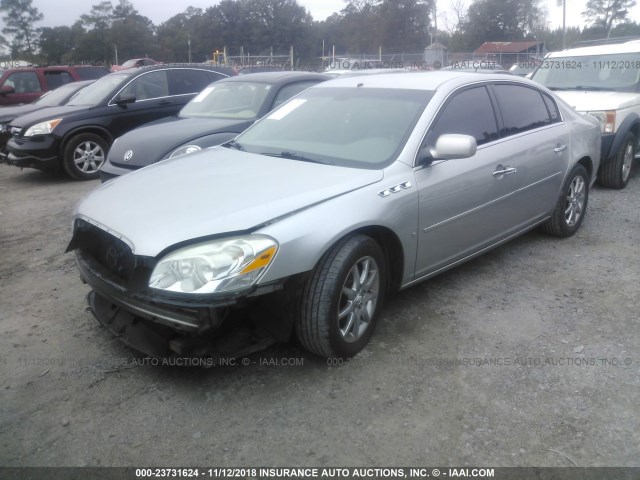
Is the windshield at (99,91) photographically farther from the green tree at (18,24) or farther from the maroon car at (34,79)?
the green tree at (18,24)

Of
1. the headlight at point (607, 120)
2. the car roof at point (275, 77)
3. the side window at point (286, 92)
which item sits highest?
the car roof at point (275, 77)

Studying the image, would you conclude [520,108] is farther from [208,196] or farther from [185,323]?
[185,323]

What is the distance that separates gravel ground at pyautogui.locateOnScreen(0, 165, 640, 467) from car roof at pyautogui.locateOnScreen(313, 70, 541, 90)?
150cm

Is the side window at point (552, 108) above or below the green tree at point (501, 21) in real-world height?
below

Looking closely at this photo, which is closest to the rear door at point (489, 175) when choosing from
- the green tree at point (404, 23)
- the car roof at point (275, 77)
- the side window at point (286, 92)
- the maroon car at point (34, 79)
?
the side window at point (286, 92)

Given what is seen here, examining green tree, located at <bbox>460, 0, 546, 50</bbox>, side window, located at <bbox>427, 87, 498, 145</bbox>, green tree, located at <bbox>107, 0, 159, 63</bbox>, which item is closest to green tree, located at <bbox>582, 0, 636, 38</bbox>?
green tree, located at <bbox>460, 0, 546, 50</bbox>

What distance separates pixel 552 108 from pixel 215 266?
3.71m

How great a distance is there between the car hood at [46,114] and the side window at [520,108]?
6558 millimetres

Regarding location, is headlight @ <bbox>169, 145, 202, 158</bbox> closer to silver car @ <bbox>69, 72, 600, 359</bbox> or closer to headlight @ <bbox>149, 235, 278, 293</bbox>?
silver car @ <bbox>69, 72, 600, 359</bbox>

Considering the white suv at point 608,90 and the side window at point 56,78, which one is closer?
the white suv at point 608,90

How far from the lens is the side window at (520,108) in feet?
14.0

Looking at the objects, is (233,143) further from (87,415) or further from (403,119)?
(87,415)

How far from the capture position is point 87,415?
271 centimetres

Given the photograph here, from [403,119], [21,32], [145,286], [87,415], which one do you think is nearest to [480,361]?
[403,119]
